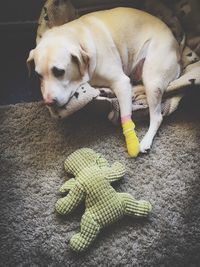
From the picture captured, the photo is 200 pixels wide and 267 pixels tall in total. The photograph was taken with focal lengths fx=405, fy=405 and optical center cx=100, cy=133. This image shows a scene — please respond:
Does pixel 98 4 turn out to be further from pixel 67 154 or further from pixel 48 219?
pixel 48 219

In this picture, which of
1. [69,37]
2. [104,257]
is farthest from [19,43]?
[104,257]

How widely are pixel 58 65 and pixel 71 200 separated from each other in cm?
53

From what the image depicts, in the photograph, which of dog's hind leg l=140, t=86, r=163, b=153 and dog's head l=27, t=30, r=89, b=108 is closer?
dog's head l=27, t=30, r=89, b=108

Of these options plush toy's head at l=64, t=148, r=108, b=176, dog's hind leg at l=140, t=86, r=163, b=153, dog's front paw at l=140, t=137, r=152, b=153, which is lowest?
dog's front paw at l=140, t=137, r=152, b=153

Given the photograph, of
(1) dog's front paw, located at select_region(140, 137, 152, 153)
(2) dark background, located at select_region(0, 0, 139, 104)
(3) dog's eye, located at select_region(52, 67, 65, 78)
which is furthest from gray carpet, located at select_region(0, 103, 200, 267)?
(3) dog's eye, located at select_region(52, 67, 65, 78)

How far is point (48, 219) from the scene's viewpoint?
1.51 meters

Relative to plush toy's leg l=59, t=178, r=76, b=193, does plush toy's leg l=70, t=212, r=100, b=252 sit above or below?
below

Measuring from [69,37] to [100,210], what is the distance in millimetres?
729

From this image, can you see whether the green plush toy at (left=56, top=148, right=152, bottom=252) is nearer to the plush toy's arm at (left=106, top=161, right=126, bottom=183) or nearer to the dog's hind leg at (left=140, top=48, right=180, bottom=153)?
the plush toy's arm at (left=106, top=161, right=126, bottom=183)

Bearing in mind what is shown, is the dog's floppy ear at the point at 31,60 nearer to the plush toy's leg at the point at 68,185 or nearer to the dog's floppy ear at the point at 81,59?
the dog's floppy ear at the point at 81,59

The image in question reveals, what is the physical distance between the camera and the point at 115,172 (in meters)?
1.56

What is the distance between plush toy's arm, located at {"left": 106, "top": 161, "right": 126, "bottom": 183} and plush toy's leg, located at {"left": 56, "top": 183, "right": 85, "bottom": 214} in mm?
119

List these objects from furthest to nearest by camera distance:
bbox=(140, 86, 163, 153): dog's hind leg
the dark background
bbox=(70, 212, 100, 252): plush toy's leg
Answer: the dark background
bbox=(140, 86, 163, 153): dog's hind leg
bbox=(70, 212, 100, 252): plush toy's leg

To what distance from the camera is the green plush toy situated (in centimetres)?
140
